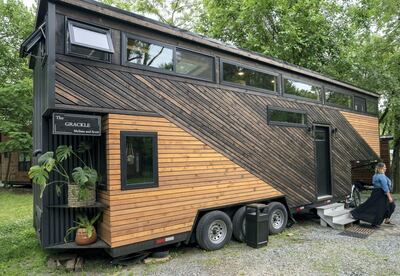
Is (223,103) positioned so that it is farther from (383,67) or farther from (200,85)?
(383,67)

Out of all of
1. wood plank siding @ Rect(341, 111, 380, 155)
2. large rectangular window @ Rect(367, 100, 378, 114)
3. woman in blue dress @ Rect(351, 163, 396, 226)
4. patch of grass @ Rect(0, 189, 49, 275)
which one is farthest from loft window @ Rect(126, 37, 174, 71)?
large rectangular window @ Rect(367, 100, 378, 114)

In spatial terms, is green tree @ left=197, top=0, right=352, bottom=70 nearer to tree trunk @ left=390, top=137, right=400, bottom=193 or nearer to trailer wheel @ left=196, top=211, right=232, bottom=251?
tree trunk @ left=390, top=137, right=400, bottom=193

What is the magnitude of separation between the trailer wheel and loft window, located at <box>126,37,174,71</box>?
10.2 ft

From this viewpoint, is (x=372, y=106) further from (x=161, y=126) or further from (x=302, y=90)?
(x=161, y=126)

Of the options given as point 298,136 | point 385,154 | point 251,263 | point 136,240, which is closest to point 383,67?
point 385,154

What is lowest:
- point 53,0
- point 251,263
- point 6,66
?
point 251,263

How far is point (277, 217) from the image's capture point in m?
7.48

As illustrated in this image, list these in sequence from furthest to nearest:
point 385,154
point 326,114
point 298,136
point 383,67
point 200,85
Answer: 1. point 385,154
2. point 383,67
3. point 326,114
4. point 298,136
5. point 200,85

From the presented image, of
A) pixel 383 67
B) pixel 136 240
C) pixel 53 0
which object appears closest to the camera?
pixel 53 0

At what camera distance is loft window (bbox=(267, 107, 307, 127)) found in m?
7.74

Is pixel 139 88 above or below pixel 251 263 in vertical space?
above

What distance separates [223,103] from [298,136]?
9.80 feet

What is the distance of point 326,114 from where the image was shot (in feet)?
31.4

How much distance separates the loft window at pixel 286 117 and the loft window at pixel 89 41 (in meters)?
4.34
